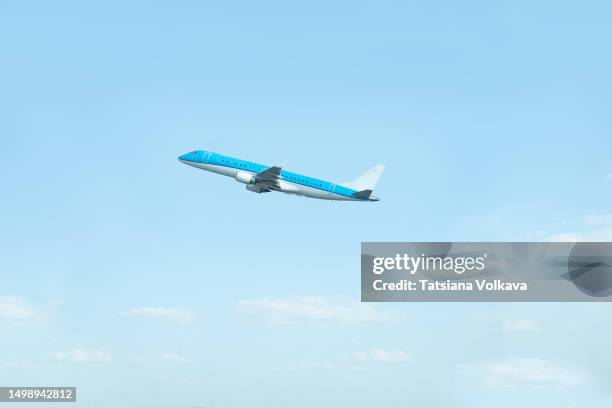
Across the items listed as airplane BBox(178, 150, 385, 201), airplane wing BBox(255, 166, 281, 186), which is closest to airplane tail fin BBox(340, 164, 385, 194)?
airplane BBox(178, 150, 385, 201)

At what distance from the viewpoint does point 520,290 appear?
9619 centimetres

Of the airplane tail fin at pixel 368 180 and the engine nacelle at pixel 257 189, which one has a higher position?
the airplane tail fin at pixel 368 180

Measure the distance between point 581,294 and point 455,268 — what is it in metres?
17.2

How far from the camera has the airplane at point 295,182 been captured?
14150 cm

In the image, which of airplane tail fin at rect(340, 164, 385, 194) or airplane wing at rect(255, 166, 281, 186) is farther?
airplane tail fin at rect(340, 164, 385, 194)

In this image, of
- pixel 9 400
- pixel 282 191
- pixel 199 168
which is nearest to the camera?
pixel 9 400

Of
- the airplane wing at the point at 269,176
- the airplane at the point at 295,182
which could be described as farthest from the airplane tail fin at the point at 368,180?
the airplane wing at the point at 269,176

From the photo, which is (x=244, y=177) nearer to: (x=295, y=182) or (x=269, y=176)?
(x=269, y=176)

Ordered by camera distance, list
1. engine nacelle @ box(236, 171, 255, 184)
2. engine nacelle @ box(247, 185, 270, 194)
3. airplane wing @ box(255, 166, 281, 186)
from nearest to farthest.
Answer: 1. airplane wing @ box(255, 166, 281, 186)
2. engine nacelle @ box(247, 185, 270, 194)
3. engine nacelle @ box(236, 171, 255, 184)

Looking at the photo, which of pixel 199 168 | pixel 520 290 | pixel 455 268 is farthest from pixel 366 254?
pixel 199 168

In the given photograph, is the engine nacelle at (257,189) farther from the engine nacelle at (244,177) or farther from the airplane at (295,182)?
the engine nacelle at (244,177)

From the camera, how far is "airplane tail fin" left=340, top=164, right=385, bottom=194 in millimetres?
148250

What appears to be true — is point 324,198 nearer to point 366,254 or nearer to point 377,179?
point 377,179

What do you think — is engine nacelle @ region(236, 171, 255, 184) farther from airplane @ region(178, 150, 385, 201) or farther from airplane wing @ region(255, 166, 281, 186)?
airplane wing @ region(255, 166, 281, 186)
